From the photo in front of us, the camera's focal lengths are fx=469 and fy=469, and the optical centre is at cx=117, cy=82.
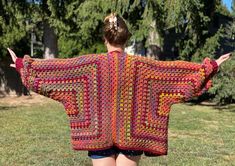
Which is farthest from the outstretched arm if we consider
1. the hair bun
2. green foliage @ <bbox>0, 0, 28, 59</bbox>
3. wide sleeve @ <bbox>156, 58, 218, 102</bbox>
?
green foliage @ <bbox>0, 0, 28, 59</bbox>

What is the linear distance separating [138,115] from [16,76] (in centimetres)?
1907

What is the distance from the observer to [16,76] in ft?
72.0

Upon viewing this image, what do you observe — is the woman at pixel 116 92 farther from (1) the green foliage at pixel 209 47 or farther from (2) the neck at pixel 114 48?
(1) the green foliage at pixel 209 47

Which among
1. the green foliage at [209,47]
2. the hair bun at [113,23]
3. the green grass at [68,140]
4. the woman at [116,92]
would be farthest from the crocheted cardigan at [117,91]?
the green foliage at [209,47]

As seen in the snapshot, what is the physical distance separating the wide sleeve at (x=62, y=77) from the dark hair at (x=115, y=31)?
0.20 metres

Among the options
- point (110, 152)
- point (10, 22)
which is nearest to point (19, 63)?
point (110, 152)

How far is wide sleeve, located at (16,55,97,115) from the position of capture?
3508 millimetres

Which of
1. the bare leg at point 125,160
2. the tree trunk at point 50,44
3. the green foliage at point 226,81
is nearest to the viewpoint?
the bare leg at point 125,160

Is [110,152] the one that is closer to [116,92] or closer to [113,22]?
[116,92]

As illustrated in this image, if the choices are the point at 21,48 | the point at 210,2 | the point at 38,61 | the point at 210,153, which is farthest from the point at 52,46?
the point at 38,61

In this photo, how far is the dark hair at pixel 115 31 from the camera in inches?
134

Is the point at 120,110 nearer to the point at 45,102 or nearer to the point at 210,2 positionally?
the point at 45,102

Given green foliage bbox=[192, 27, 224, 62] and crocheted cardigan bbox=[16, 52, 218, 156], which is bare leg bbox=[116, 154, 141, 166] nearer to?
crocheted cardigan bbox=[16, 52, 218, 156]

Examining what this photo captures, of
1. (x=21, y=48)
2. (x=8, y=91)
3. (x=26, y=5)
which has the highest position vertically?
(x=26, y=5)
